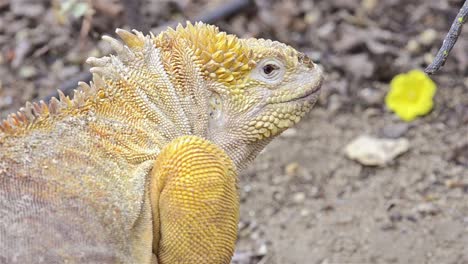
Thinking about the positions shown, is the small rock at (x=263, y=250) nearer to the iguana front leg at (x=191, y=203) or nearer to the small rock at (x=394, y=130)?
the small rock at (x=394, y=130)

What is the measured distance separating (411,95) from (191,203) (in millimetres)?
3566

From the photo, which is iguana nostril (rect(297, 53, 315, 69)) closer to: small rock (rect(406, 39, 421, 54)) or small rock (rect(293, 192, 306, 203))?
small rock (rect(293, 192, 306, 203))

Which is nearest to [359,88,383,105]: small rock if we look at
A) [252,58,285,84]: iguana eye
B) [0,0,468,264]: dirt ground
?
[0,0,468,264]: dirt ground

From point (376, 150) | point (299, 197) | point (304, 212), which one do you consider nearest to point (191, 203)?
point (304, 212)

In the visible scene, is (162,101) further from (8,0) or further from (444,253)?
(8,0)

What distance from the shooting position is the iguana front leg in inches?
151

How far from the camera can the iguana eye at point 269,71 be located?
4332mm

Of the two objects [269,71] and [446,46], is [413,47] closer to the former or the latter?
[269,71]

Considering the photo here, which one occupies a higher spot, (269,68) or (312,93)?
(269,68)

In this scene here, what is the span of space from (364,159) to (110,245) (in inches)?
124

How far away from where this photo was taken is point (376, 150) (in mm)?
6543

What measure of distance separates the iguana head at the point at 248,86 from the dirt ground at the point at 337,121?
5.29ft

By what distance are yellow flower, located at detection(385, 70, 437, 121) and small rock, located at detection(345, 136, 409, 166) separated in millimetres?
334

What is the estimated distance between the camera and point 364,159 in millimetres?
6500
